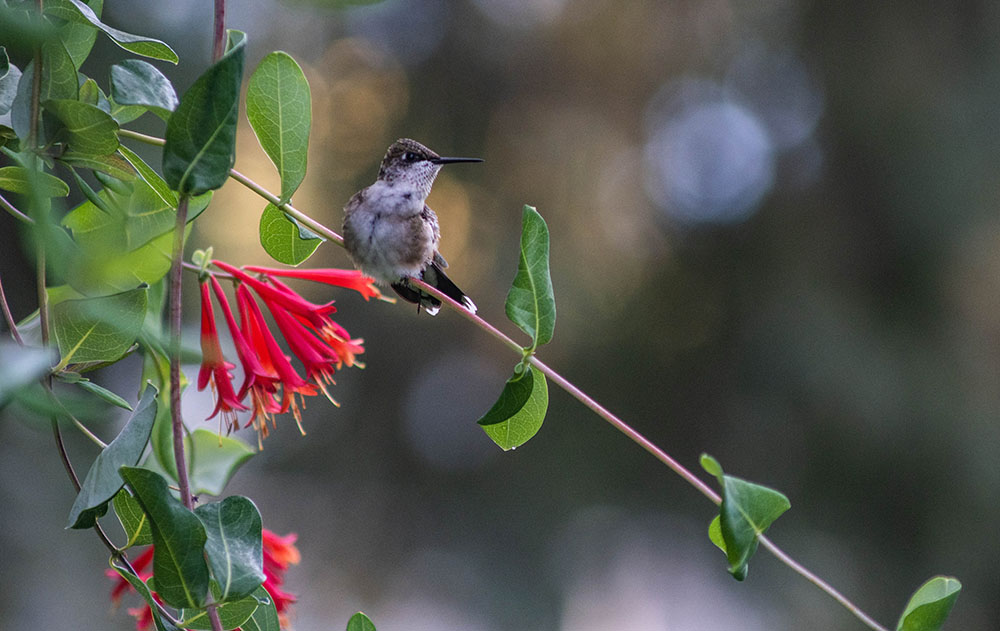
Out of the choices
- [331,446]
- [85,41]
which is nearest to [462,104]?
[331,446]

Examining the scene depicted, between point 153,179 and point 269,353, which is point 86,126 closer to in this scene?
point 153,179

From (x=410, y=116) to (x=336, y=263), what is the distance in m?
0.74

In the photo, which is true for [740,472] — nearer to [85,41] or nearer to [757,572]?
[757,572]

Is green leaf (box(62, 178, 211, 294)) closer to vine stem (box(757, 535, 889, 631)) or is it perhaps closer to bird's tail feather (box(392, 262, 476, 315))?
vine stem (box(757, 535, 889, 631))

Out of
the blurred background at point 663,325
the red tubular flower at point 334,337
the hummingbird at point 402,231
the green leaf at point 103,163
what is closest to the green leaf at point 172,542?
the green leaf at point 103,163

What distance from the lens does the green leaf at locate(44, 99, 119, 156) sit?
53 centimetres

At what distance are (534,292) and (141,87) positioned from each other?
308mm

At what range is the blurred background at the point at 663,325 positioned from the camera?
11.8 feet

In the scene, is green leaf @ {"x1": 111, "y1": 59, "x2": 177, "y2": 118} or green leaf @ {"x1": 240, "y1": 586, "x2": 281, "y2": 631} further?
green leaf @ {"x1": 240, "y1": 586, "x2": 281, "y2": 631}

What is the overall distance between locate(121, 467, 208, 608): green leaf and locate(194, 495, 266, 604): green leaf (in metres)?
0.01

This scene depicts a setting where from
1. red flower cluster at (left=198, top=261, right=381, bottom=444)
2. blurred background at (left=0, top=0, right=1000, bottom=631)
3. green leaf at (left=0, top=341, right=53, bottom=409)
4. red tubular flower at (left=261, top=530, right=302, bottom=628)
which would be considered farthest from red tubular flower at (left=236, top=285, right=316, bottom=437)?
blurred background at (left=0, top=0, right=1000, bottom=631)

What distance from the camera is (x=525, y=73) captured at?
13.0 feet

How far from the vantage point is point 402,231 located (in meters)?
1.35

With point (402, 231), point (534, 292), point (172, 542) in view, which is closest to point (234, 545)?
point (172, 542)
